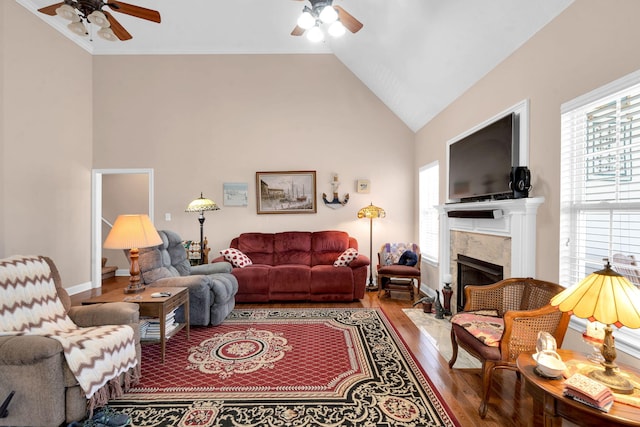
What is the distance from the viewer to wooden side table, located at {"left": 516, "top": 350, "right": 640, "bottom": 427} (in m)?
1.20

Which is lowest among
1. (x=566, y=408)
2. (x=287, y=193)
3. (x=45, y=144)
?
(x=566, y=408)

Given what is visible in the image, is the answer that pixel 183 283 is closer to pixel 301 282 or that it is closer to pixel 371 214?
pixel 301 282

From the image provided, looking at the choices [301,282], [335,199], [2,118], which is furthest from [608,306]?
[2,118]

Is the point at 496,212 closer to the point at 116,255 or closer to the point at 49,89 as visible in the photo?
the point at 49,89

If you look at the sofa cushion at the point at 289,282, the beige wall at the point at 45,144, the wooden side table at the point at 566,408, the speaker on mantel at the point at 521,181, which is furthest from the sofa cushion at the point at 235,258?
the wooden side table at the point at 566,408

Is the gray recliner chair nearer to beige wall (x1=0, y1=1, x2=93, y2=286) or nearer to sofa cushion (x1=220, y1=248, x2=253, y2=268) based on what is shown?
sofa cushion (x1=220, y1=248, x2=253, y2=268)

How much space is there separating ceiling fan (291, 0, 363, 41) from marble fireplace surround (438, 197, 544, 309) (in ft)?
6.75

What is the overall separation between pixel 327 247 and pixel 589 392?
3.88m

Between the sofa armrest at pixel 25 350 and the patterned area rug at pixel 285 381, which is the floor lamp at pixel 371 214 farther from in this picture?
the sofa armrest at pixel 25 350

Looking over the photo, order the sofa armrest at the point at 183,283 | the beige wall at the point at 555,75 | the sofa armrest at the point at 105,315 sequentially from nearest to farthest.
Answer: the beige wall at the point at 555,75
the sofa armrest at the point at 105,315
the sofa armrest at the point at 183,283

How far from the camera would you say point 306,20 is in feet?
9.07

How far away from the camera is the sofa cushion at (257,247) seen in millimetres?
4973

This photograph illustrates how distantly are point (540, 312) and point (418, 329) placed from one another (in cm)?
165

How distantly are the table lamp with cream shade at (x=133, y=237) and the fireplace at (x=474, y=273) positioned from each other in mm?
3078
